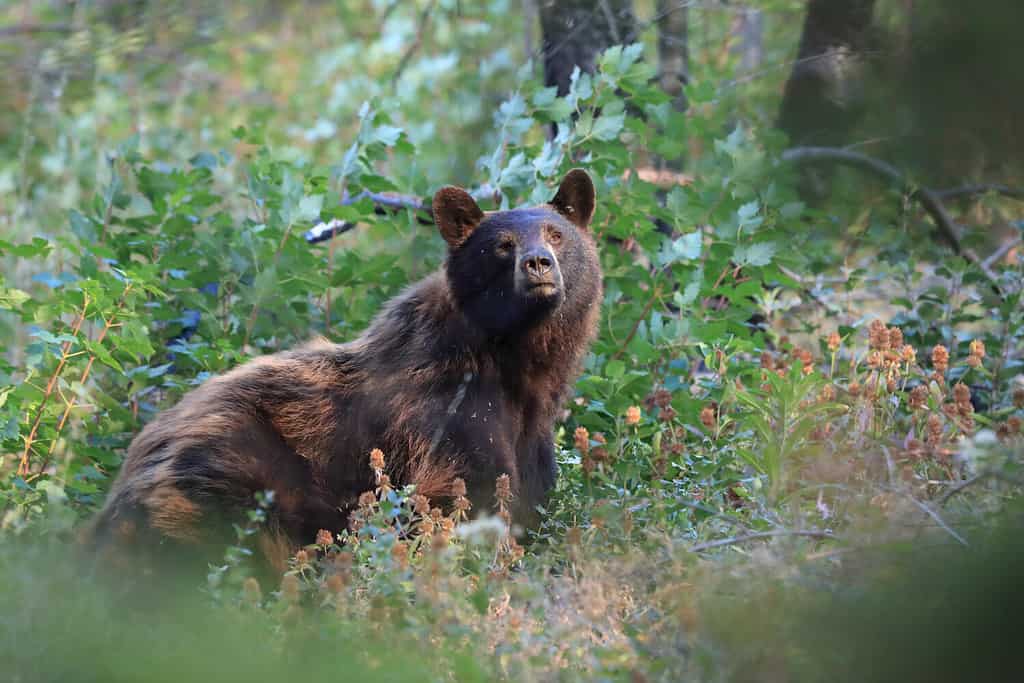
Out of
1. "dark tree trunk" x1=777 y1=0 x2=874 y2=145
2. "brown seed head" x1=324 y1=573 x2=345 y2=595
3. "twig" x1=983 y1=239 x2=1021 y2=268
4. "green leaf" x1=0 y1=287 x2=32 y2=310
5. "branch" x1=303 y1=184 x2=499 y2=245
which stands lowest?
"twig" x1=983 y1=239 x2=1021 y2=268

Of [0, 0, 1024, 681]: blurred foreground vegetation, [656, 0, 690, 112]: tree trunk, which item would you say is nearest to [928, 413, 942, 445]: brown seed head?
[0, 0, 1024, 681]: blurred foreground vegetation

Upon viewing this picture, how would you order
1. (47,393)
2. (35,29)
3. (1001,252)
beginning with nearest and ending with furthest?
(47,393) → (35,29) → (1001,252)

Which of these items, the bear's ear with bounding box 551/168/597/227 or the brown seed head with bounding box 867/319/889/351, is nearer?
the brown seed head with bounding box 867/319/889/351

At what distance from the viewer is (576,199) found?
6.04 metres

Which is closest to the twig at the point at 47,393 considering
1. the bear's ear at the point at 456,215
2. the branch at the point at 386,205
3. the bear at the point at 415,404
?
the bear at the point at 415,404

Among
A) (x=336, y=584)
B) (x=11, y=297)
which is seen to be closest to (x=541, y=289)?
(x=336, y=584)

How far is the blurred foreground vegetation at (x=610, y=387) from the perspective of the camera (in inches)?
107

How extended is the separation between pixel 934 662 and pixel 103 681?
1758 millimetres

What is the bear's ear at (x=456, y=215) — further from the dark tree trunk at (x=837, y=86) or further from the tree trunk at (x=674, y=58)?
the tree trunk at (x=674, y=58)

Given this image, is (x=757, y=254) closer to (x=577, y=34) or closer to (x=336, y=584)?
(x=577, y=34)

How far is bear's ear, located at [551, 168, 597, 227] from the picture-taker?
5957 mm

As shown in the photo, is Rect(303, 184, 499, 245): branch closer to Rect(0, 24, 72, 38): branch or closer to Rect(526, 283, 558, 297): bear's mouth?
Rect(526, 283, 558, 297): bear's mouth

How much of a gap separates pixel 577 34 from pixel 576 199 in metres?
2.38

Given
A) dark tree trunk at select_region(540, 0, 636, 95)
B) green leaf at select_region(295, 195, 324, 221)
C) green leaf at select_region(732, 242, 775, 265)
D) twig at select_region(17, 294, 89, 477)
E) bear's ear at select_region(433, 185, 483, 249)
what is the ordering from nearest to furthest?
twig at select_region(17, 294, 89, 477) → bear's ear at select_region(433, 185, 483, 249) → green leaf at select_region(295, 195, 324, 221) → green leaf at select_region(732, 242, 775, 265) → dark tree trunk at select_region(540, 0, 636, 95)
